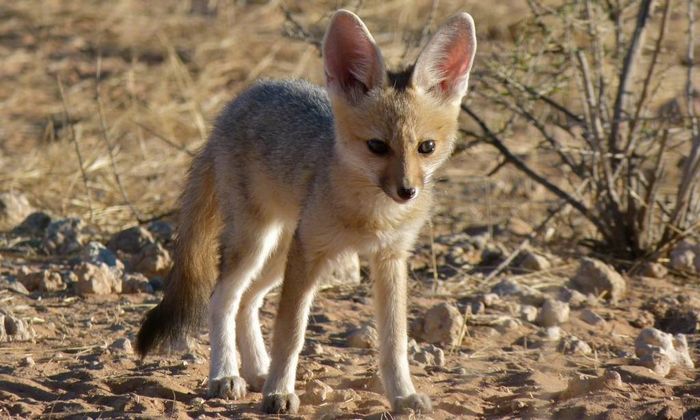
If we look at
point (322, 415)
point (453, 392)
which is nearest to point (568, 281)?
point (453, 392)

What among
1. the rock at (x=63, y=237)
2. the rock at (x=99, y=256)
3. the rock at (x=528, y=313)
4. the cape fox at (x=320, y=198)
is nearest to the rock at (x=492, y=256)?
the rock at (x=528, y=313)

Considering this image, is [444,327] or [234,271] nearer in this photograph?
[234,271]

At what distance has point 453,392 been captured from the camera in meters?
4.05

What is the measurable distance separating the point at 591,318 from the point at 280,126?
175 cm

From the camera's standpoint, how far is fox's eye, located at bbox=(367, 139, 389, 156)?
3722mm

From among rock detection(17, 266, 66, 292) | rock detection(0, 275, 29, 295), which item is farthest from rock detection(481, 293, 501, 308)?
rock detection(0, 275, 29, 295)

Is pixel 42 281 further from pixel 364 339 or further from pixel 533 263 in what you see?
pixel 533 263

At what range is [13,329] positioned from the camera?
4.52m

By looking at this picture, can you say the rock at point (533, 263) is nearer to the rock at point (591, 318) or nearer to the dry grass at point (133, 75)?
the rock at point (591, 318)

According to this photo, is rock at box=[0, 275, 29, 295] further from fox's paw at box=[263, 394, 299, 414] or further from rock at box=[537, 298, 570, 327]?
rock at box=[537, 298, 570, 327]

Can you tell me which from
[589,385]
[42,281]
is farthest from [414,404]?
[42,281]

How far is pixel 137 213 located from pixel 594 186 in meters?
2.68

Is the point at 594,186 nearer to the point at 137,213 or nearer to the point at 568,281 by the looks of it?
the point at 568,281

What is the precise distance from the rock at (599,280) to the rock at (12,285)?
8.72 ft
